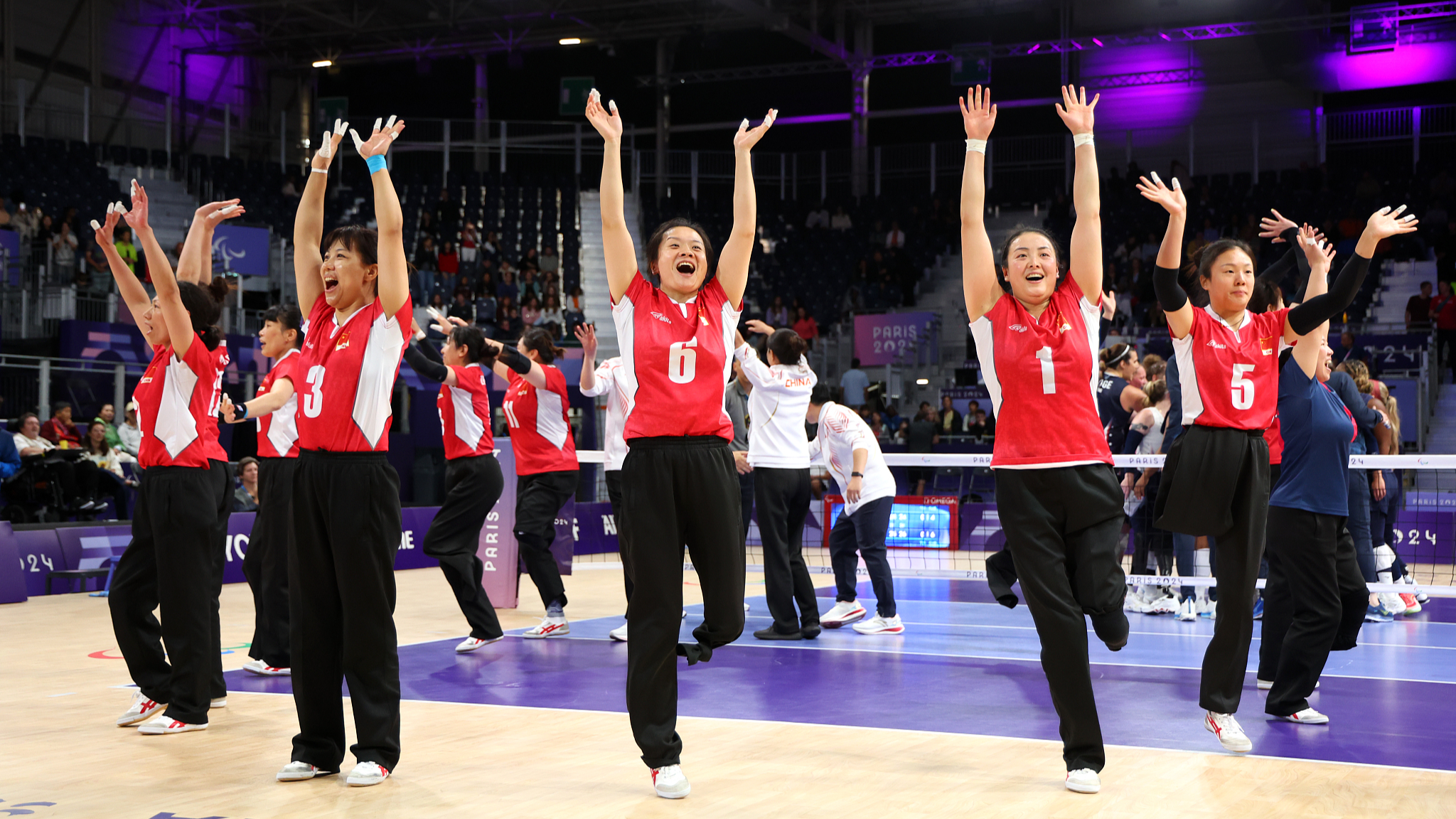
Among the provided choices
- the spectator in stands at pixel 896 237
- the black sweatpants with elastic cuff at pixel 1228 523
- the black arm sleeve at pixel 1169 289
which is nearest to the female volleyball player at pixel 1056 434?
the black arm sleeve at pixel 1169 289

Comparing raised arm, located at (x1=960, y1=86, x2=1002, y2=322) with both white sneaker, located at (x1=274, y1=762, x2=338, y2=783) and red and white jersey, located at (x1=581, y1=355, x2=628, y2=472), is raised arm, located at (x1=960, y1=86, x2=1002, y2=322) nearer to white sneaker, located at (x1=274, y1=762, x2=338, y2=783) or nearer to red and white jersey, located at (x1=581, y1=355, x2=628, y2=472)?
white sneaker, located at (x1=274, y1=762, x2=338, y2=783)

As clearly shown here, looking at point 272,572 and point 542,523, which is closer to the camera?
point 272,572

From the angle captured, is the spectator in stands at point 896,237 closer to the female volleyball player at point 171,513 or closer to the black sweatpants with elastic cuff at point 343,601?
the female volleyball player at point 171,513

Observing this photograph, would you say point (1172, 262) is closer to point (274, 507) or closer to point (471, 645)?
point (274, 507)

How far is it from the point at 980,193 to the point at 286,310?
4.07m

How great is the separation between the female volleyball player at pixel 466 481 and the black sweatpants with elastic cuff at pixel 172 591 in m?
2.44

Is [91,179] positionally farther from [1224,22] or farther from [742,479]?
[1224,22]

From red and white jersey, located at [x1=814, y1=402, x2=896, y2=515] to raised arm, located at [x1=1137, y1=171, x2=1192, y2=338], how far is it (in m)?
3.97

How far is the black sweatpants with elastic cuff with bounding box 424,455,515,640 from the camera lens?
8305mm

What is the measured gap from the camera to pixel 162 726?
5.53m

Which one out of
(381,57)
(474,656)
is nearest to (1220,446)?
(474,656)

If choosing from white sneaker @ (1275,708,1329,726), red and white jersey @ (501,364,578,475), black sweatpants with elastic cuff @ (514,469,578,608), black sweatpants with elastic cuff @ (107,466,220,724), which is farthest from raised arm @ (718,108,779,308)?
black sweatpants with elastic cuff @ (514,469,578,608)

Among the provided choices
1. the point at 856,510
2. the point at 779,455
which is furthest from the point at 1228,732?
the point at 856,510

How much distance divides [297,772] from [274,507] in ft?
8.19
